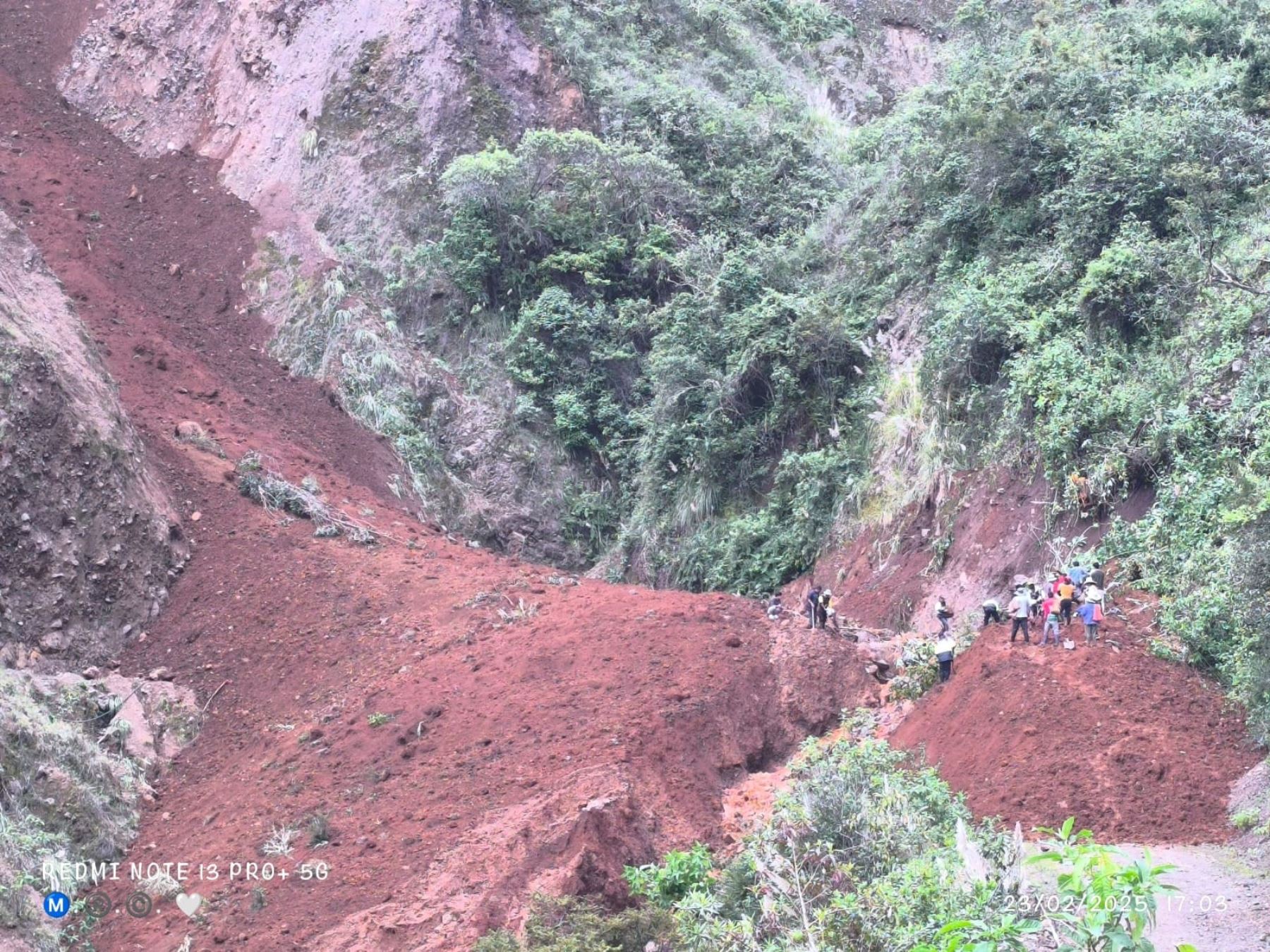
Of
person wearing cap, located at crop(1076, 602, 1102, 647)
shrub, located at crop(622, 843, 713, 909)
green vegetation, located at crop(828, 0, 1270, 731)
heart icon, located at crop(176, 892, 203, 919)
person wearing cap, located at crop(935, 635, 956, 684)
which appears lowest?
heart icon, located at crop(176, 892, 203, 919)

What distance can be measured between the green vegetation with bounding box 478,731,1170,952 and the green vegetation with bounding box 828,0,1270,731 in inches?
123

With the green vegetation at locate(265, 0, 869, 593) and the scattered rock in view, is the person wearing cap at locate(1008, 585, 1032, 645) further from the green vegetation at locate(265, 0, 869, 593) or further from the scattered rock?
the scattered rock

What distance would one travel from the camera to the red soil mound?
9.16 metres

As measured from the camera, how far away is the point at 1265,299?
508 inches

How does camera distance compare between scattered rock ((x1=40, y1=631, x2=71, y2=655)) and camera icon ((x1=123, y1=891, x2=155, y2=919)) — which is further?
scattered rock ((x1=40, y1=631, x2=71, y2=655))

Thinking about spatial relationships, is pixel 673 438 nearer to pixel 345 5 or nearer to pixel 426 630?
pixel 426 630

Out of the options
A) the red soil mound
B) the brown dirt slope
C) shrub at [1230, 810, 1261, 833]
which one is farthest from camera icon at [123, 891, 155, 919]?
shrub at [1230, 810, 1261, 833]

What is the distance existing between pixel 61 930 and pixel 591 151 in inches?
608

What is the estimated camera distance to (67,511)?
42.3ft

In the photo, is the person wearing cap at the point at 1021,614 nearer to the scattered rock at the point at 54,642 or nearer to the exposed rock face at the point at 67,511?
the exposed rock face at the point at 67,511

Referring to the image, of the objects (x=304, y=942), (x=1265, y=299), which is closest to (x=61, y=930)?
(x=304, y=942)

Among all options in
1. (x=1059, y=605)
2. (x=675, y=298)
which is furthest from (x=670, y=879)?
(x=675, y=298)

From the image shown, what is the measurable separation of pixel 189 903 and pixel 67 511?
521 cm

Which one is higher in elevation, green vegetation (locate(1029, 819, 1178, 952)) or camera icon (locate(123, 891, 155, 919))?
green vegetation (locate(1029, 819, 1178, 952))
